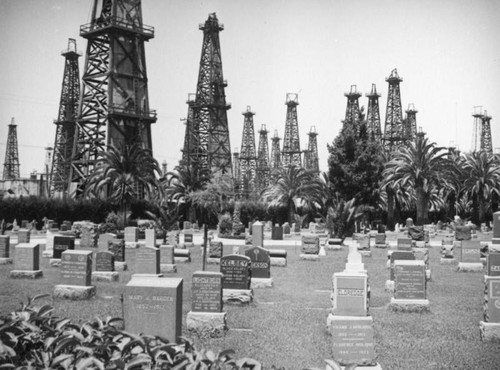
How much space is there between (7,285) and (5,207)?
29666 mm

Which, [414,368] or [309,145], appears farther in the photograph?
[309,145]

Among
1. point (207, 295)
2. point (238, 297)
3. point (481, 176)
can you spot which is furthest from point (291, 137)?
point (207, 295)

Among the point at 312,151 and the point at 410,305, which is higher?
the point at 312,151

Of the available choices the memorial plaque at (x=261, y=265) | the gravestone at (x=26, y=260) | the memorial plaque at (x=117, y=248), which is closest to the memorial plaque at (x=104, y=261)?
the gravestone at (x=26, y=260)

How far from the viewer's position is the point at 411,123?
324 feet

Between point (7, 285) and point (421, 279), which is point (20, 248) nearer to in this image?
point (7, 285)

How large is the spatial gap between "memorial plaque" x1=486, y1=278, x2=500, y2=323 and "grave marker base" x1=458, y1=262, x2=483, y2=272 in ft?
37.1

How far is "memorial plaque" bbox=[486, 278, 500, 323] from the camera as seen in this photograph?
34.9 ft

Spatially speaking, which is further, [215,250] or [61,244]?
[215,250]

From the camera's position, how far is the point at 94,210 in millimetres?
44812

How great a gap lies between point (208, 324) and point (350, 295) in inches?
109

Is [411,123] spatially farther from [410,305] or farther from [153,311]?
[153,311]

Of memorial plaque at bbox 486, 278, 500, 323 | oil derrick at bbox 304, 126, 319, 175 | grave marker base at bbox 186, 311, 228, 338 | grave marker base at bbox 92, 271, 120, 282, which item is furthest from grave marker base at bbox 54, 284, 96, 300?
oil derrick at bbox 304, 126, 319, 175

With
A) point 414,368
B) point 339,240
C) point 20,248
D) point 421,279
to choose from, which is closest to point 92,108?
point 339,240
